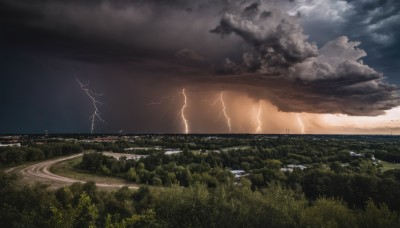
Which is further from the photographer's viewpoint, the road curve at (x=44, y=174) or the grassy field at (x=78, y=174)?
the grassy field at (x=78, y=174)

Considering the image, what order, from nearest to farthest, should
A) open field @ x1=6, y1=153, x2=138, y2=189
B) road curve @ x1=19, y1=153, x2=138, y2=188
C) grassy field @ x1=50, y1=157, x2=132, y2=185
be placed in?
open field @ x1=6, y1=153, x2=138, y2=189 → road curve @ x1=19, y1=153, x2=138, y2=188 → grassy field @ x1=50, y1=157, x2=132, y2=185

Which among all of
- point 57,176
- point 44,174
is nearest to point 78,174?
point 57,176

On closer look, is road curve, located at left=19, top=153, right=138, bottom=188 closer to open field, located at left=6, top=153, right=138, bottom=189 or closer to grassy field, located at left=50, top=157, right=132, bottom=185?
open field, located at left=6, top=153, right=138, bottom=189

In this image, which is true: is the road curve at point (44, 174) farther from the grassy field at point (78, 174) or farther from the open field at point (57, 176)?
the grassy field at point (78, 174)

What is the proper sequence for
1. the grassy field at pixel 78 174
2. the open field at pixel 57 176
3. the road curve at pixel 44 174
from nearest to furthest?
the open field at pixel 57 176, the road curve at pixel 44 174, the grassy field at pixel 78 174

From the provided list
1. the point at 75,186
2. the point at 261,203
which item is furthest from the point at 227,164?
the point at 261,203

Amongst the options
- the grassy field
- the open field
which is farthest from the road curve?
the grassy field

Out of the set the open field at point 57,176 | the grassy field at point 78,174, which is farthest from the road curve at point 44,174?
the grassy field at point 78,174

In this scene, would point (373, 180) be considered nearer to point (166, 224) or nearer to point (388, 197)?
point (388, 197)

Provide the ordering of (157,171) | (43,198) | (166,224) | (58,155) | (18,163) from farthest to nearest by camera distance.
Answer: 1. (58,155)
2. (18,163)
3. (157,171)
4. (43,198)
5. (166,224)

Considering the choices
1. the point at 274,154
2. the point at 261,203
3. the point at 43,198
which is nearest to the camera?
the point at 261,203

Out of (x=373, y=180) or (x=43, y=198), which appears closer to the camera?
(x=43, y=198)
